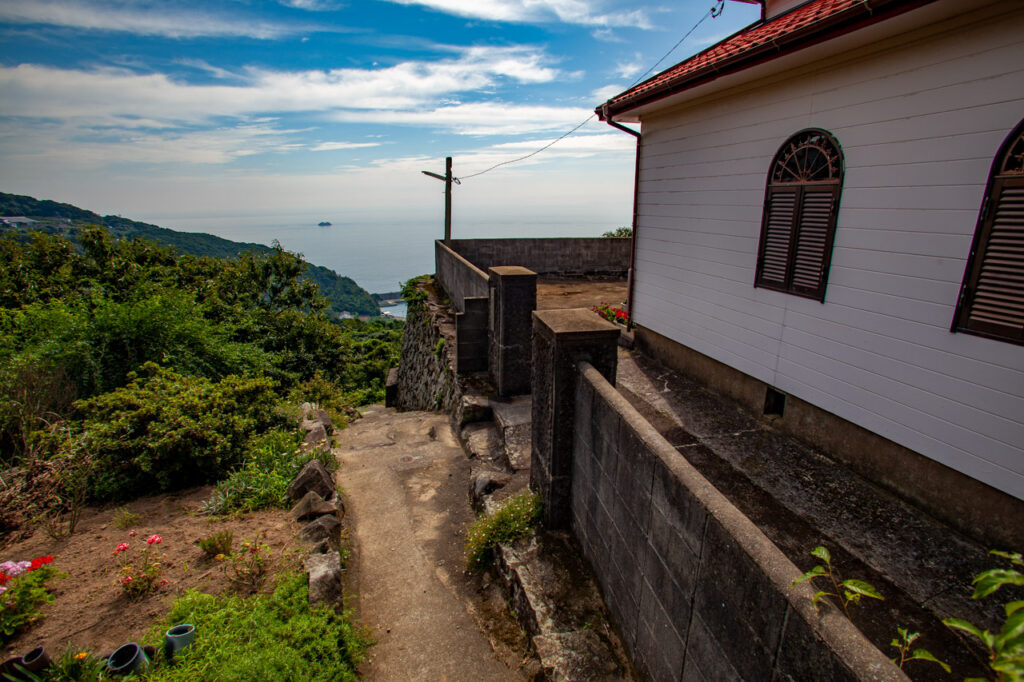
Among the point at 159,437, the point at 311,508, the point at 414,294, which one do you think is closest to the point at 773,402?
the point at 311,508

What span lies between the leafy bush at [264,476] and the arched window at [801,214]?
5815 millimetres

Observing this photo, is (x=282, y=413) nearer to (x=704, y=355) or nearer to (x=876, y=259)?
(x=704, y=355)

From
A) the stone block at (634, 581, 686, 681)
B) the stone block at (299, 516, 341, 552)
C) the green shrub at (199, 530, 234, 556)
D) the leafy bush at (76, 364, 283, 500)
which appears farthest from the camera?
the leafy bush at (76, 364, 283, 500)

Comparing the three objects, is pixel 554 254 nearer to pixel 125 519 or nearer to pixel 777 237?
pixel 777 237

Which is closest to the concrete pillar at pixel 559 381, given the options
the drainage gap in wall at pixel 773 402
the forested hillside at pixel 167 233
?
the drainage gap in wall at pixel 773 402

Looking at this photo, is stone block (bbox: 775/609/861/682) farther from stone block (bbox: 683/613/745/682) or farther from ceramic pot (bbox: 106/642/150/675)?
ceramic pot (bbox: 106/642/150/675)

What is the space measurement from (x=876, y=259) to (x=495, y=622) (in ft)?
15.1

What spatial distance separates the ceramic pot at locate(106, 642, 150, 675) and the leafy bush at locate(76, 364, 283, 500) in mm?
2577

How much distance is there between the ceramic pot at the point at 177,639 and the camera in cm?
297

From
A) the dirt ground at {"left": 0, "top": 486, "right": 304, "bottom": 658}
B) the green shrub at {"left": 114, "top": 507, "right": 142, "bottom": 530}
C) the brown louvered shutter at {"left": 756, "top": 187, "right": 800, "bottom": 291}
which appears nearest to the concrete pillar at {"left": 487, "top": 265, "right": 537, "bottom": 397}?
the brown louvered shutter at {"left": 756, "top": 187, "right": 800, "bottom": 291}

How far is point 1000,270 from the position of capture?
11.5 feet

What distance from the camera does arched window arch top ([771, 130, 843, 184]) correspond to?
15.5ft

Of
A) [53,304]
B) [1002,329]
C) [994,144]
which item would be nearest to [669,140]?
[994,144]

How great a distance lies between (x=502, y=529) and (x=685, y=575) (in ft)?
7.89
